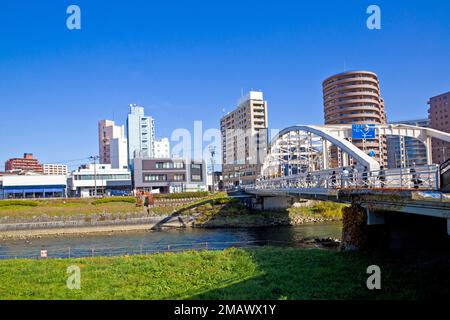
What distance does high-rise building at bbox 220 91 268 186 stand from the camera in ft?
434

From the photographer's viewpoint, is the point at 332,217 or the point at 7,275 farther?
the point at 332,217

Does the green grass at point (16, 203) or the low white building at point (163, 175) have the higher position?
the low white building at point (163, 175)

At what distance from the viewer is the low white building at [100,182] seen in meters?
94.4

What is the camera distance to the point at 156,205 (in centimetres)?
6575

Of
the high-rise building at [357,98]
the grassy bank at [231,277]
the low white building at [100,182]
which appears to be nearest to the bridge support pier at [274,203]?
the grassy bank at [231,277]

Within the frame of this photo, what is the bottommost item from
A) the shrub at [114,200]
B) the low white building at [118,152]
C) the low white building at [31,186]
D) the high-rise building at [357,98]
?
the shrub at [114,200]

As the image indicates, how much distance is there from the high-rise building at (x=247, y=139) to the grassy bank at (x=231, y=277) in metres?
103

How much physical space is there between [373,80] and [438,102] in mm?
25485

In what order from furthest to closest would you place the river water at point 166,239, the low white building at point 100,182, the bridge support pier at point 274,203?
the low white building at point 100,182, the bridge support pier at point 274,203, the river water at point 166,239

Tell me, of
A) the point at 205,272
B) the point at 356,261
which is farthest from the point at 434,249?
the point at 205,272

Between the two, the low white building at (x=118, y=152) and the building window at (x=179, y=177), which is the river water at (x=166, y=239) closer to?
the building window at (x=179, y=177)

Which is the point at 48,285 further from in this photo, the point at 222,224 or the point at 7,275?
the point at 222,224

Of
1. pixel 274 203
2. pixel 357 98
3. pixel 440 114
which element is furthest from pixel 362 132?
pixel 440 114

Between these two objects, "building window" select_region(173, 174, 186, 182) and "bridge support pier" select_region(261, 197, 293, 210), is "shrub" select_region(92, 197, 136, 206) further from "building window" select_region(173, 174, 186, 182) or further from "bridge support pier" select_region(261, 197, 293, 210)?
"building window" select_region(173, 174, 186, 182)
